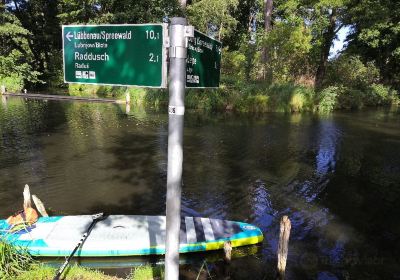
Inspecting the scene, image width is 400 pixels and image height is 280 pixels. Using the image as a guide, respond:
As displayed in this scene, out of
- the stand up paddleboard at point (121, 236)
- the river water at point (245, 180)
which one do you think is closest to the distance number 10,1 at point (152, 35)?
the stand up paddleboard at point (121, 236)

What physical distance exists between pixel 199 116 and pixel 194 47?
72.7ft

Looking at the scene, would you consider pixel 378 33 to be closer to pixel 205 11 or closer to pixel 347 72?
pixel 347 72

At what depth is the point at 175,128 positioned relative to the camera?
3062 mm

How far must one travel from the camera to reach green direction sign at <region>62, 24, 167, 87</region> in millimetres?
2963

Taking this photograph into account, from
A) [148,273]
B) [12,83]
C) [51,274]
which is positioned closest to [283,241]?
[148,273]

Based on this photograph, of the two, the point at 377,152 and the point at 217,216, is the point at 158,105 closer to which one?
the point at 377,152

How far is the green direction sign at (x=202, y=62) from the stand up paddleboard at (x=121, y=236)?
178 inches

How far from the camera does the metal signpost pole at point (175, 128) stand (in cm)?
285

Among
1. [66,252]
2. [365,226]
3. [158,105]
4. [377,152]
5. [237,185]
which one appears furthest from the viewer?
[158,105]

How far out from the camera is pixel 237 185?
12.4m

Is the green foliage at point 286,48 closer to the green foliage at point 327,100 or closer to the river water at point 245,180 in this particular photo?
the green foliage at point 327,100

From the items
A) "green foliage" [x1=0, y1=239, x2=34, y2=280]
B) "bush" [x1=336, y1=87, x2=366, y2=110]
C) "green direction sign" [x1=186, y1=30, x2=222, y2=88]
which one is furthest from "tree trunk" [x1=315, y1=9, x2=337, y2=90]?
"green direction sign" [x1=186, y1=30, x2=222, y2=88]

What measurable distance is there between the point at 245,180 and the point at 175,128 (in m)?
10.2

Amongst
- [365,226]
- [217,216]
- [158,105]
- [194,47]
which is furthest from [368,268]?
[158,105]
